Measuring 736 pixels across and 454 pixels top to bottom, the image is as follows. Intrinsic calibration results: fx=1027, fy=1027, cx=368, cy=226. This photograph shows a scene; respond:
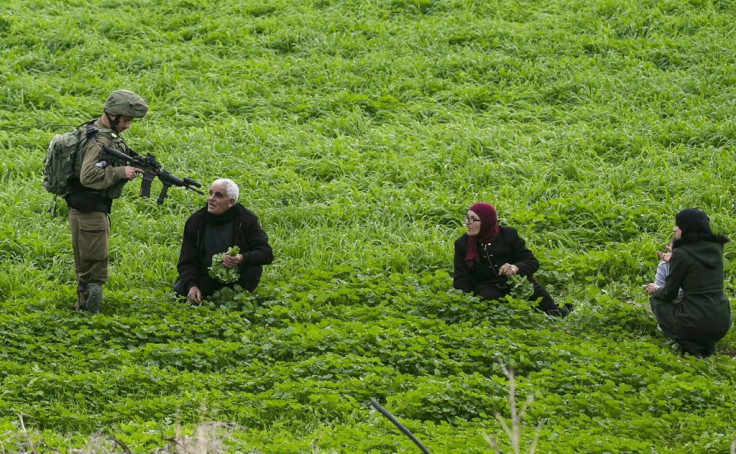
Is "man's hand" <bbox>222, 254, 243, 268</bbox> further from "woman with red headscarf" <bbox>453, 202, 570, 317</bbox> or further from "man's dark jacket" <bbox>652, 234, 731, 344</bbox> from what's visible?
"man's dark jacket" <bbox>652, 234, 731, 344</bbox>

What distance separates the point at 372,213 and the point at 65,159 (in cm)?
427

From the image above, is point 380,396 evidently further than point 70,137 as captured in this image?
No

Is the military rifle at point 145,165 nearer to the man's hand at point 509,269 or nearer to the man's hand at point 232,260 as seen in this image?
the man's hand at point 232,260

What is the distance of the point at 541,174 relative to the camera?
12914 mm

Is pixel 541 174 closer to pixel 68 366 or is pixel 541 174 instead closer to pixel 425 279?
pixel 425 279

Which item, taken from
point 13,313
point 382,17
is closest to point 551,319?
point 13,313

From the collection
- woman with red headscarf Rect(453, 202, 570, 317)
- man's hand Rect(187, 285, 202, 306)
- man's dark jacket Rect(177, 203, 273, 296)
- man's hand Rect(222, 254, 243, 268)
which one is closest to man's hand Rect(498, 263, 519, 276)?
woman with red headscarf Rect(453, 202, 570, 317)

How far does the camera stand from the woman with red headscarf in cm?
945

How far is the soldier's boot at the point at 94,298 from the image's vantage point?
9.17m

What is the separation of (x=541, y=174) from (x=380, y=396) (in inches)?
245

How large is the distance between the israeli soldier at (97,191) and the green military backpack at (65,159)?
0.17 ft

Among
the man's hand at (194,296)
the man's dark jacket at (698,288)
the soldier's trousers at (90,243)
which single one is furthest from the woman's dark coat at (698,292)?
the soldier's trousers at (90,243)

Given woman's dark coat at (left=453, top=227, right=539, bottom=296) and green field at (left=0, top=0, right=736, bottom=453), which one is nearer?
green field at (left=0, top=0, right=736, bottom=453)

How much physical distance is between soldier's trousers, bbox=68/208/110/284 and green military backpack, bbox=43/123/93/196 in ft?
0.94
